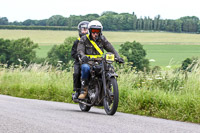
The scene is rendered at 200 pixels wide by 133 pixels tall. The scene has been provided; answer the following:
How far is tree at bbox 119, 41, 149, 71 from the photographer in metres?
75.9

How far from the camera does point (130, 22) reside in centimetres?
11462

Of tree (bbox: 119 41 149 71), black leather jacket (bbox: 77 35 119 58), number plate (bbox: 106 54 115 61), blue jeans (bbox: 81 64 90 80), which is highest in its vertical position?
black leather jacket (bbox: 77 35 119 58)

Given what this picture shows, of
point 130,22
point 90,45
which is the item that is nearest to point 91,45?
point 90,45

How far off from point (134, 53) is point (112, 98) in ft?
234

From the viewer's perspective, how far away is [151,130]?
233 inches

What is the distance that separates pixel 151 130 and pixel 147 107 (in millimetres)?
3107

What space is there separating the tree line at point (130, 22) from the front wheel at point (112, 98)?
3624 inches

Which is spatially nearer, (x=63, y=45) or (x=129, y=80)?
(x=129, y=80)

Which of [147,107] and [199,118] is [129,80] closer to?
[147,107]

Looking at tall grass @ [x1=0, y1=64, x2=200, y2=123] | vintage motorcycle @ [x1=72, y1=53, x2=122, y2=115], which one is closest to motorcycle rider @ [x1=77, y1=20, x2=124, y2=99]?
vintage motorcycle @ [x1=72, y1=53, x2=122, y2=115]

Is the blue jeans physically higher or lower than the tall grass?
higher

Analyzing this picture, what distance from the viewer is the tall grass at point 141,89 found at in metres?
8.34

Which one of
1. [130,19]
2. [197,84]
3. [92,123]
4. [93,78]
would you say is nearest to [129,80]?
[197,84]

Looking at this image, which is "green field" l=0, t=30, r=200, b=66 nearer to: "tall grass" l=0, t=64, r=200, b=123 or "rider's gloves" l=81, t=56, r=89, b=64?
"tall grass" l=0, t=64, r=200, b=123
